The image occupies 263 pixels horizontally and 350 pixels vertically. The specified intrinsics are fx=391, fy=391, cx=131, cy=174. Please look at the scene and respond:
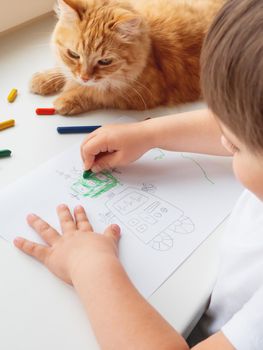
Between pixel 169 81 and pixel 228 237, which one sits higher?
pixel 169 81

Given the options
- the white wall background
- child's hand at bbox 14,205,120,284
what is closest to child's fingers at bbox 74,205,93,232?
child's hand at bbox 14,205,120,284

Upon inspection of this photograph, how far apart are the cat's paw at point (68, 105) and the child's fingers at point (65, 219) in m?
0.29

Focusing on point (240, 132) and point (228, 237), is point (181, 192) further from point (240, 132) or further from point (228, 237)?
point (240, 132)

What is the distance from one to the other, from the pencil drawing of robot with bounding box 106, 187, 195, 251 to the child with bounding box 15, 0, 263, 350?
3cm

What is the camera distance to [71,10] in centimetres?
81

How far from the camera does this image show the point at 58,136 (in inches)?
29.8

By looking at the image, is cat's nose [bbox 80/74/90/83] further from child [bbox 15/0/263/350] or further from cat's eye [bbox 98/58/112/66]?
child [bbox 15/0/263/350]

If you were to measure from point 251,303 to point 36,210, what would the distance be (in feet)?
1.09

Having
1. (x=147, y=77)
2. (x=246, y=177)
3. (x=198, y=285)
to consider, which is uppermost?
(x=147, y=77)

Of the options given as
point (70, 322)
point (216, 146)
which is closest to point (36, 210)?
point (70, 322)

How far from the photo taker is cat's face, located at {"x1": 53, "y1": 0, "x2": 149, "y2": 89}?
32.2 inches

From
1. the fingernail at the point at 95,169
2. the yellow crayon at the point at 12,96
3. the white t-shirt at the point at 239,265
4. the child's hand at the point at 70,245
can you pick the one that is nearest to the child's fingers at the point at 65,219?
the child's hand at the point at 70,245

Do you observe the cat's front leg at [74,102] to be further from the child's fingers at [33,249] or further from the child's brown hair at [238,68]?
the child's brown hair at [238,68]

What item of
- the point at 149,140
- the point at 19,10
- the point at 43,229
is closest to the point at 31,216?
the point at 43,229
